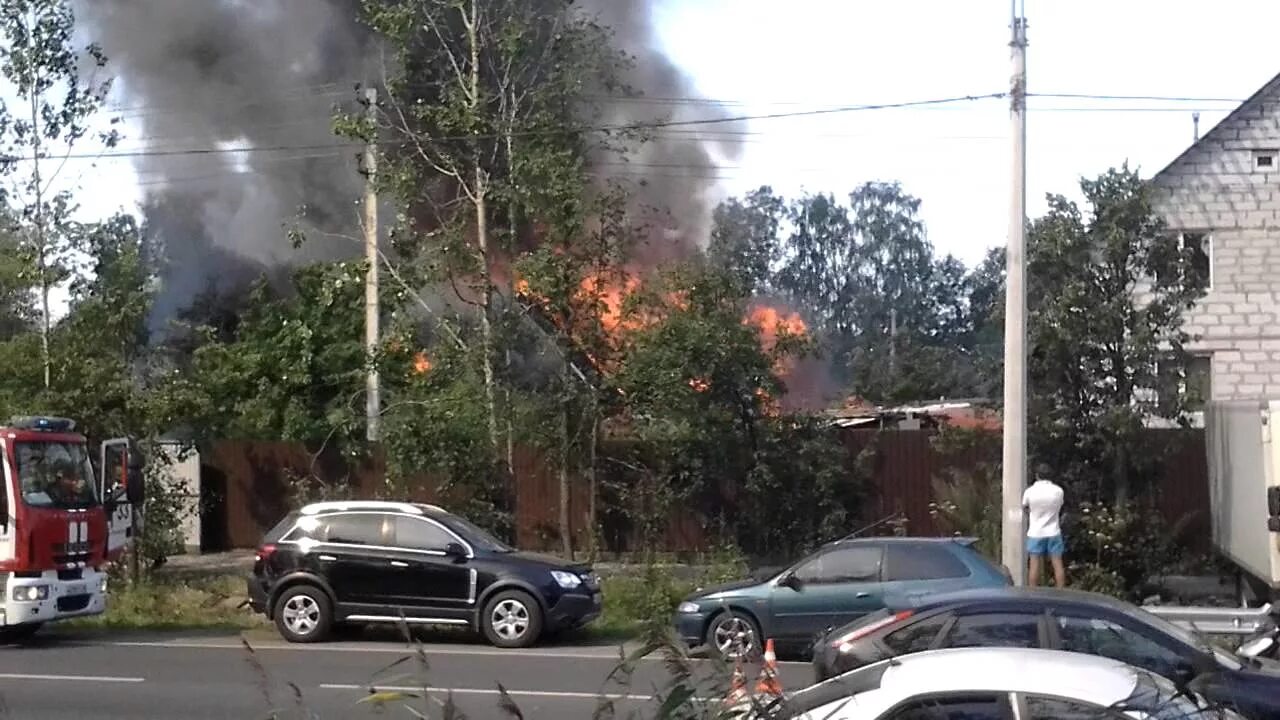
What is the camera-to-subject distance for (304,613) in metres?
15.8

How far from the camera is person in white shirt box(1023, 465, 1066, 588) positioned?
16781 mm

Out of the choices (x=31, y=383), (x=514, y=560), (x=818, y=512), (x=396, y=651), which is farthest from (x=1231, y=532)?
(x=31, y=383)

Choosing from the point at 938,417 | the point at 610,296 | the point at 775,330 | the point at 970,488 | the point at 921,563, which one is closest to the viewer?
the point at 921,563

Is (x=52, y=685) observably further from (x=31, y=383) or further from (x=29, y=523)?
(x=31, y=383)

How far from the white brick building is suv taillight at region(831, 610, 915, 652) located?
65.0 feet

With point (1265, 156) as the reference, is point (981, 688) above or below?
below

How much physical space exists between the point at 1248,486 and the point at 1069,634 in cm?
853

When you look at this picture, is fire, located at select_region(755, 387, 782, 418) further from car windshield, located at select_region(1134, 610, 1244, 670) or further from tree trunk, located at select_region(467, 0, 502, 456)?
car windshield, located at select_region(1134, 610, 1244, 670)

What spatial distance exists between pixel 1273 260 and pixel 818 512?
11730 mm

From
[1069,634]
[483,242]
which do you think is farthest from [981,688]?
[483,242]

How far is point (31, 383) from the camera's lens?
21.3 m

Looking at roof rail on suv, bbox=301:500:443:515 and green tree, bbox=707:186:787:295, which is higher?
green tree, bbox=707:186:787:295

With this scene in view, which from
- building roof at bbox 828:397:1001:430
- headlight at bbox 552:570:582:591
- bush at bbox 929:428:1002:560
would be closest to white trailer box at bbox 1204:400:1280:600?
bush at bbox 929:428:1002:560

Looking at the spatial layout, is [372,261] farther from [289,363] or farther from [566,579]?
[289,363]
